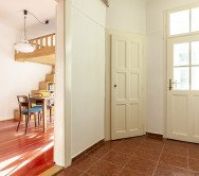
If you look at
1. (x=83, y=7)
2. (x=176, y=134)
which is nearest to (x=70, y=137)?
(x=83, y=7)

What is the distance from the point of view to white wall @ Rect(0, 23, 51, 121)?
5.33 m

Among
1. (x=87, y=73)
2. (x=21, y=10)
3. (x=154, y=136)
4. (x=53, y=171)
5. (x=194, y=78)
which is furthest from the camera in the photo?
(x=21, y=10)

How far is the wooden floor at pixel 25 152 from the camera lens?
7.22ft

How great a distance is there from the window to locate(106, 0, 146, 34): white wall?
0.58 m

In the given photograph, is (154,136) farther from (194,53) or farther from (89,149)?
(194,53)

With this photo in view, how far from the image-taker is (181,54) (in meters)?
3.29

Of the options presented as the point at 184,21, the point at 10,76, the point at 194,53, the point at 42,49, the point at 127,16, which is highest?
the point at 127,16

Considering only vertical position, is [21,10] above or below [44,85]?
above

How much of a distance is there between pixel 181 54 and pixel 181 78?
470 millimetres

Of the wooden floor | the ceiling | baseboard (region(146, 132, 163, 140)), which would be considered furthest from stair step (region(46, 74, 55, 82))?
baseboard (region(146, 132, 163, 140))

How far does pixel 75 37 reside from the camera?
7.95 ft

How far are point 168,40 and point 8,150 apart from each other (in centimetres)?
360

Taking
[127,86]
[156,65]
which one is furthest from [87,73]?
[156,65]

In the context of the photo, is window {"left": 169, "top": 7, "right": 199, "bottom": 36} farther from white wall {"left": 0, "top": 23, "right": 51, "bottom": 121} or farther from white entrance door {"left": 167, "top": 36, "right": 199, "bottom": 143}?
white wall {"left": 0, "top": 23, "right": 51, "bottom": 121}
